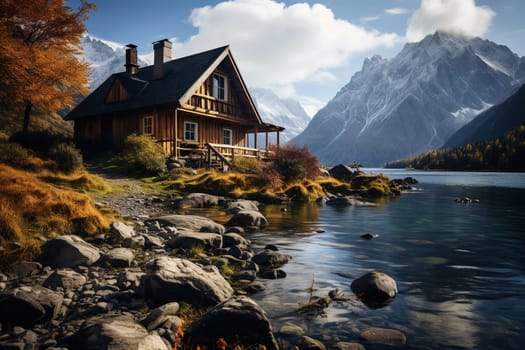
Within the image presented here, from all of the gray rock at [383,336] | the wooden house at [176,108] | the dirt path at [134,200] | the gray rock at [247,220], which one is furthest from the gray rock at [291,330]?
the wooden house at [176,108]

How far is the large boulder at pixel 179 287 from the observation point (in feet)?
14.5

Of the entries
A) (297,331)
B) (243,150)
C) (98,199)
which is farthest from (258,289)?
(243,150)

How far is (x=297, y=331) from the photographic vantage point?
393cm

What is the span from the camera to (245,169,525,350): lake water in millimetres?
4055

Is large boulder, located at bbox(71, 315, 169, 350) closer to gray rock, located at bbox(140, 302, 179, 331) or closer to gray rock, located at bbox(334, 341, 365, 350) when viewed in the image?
gray rock, located at bbox(140, 302, 179, 331)

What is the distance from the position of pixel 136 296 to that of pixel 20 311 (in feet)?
4.14

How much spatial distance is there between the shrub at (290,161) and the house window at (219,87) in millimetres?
7378

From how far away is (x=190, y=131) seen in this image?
25.2 meters

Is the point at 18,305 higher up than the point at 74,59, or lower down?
lower down

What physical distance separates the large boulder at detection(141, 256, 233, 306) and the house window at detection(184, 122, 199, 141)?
20.9 metres

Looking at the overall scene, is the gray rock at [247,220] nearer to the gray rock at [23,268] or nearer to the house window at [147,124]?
the gray rock at [23,268]

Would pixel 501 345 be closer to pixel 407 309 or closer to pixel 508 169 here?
pixel 407 309

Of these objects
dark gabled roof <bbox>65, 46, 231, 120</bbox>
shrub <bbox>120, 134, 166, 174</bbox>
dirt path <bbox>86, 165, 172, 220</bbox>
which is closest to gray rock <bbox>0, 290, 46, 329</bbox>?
dirt path <bbox>86, 165, 172, 220</bbox>

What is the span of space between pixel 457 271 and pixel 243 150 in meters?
19.7
